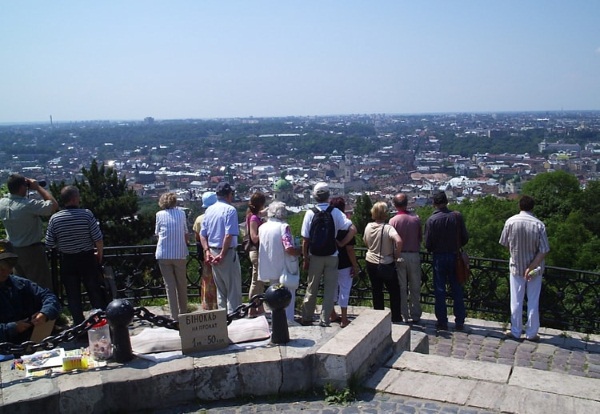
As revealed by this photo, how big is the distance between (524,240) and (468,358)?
1.42m

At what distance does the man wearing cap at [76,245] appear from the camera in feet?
19.0

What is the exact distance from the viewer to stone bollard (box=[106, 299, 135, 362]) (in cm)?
420

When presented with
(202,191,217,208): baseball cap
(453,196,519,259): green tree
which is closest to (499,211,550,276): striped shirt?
(202,191,217,208): baseball cap

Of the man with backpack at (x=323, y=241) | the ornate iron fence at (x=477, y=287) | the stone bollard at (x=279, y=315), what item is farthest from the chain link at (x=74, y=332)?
the ornate iron fence at (x=477, y=287)

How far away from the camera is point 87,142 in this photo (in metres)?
166

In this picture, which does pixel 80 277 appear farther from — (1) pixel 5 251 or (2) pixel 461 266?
(2) pixel 461 266


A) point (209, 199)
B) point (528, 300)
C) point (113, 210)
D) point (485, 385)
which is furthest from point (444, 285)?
point (113, 210)

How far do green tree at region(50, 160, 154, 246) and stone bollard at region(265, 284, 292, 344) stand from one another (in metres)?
16.9

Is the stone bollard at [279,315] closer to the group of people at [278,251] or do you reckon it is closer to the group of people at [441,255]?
the group of people at [278,251]

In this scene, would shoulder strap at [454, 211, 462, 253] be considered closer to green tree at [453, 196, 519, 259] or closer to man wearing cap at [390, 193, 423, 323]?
man wearing cap at [390, 193, 423, 323]

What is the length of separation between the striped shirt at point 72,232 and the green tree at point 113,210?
1520 centimetres

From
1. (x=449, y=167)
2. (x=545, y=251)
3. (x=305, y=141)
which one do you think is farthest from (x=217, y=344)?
(x=305, y=141)

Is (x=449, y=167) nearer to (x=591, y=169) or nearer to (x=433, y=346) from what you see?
(x=591, y=169)

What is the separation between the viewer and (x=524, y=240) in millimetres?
6473
